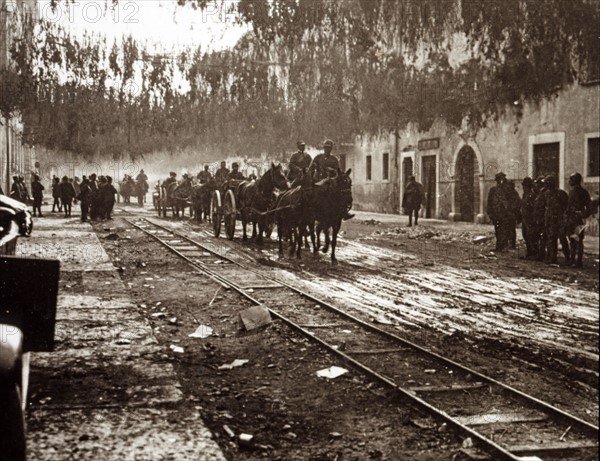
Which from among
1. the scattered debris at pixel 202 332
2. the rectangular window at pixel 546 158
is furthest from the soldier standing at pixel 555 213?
the rectangular window at pixel 546 158

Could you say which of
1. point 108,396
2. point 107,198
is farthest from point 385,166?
point 108,396

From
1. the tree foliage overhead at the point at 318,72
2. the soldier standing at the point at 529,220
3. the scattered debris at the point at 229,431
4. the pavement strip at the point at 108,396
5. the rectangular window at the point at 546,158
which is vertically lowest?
the scattered debris at the point at 229,431

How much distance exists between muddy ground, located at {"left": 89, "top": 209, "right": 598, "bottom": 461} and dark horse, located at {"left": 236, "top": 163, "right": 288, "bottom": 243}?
2.26m

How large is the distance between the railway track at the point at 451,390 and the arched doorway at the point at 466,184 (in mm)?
18871

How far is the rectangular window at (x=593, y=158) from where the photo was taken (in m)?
20.2

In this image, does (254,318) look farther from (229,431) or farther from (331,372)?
(229,431)

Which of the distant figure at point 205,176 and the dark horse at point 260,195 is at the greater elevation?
the distant figure at point 205,176

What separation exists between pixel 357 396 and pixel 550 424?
138cm

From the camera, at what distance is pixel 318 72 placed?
3055 centimetres

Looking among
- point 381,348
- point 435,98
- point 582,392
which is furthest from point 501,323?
point 435,98

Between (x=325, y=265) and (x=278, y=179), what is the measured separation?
3.50m

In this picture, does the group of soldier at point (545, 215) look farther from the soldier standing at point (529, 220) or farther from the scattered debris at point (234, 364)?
the scattered debris at point (234, 364)

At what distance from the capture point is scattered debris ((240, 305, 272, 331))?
769 centimetres

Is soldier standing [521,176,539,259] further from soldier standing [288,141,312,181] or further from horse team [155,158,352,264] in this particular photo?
soldier standing [288,141,312,181]
